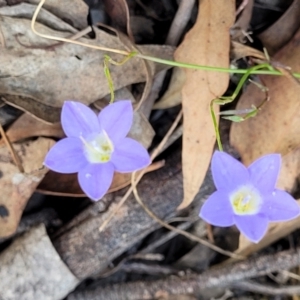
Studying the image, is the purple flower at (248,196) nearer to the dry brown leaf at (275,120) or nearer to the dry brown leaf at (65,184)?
the dry brown leaf at (275,120)

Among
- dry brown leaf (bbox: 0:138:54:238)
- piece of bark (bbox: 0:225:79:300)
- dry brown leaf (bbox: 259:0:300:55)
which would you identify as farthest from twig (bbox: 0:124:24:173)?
dry brown leaf (bbox: 259:0:300:55)

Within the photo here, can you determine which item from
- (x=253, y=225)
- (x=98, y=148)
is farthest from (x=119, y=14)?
(x=253, y=225)

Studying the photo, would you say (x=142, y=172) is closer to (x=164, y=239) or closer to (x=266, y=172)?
(x=164, y=239)

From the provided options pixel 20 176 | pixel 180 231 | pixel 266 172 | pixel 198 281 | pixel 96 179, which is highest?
pixel 266 172

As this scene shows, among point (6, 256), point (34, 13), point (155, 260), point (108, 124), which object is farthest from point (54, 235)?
point (34, 13)

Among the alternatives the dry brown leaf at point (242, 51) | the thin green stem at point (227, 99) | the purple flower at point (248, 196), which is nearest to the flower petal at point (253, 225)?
the purple flower at point (248, 196)
